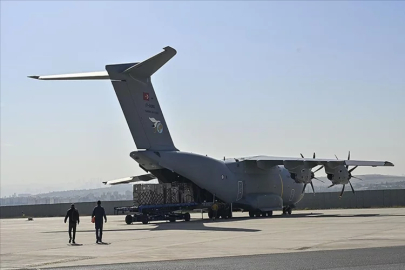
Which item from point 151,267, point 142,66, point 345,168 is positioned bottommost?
point 151,267

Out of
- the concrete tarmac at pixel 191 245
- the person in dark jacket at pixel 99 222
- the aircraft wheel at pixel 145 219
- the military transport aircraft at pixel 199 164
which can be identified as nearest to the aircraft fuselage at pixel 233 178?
the military transport aircraft at pixel 199 164

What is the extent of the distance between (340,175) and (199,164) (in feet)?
30.6

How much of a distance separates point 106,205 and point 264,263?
55548 millimetres

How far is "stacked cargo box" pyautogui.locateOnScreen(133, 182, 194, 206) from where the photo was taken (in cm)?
3800

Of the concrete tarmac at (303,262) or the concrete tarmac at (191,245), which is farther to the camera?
the concrete tarmac at (191,245)

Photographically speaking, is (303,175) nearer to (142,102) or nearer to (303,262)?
(142,102)

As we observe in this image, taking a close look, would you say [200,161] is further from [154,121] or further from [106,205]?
[106,205]

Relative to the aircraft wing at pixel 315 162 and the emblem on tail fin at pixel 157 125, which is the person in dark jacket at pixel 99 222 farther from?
the aircraft wing at pixel 315 162

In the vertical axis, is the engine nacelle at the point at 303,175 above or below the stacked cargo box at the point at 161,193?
above

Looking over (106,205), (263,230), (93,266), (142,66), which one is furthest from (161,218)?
(106,205)

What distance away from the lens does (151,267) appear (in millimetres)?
15766

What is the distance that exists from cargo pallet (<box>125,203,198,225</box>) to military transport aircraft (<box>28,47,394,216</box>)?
1.85 metres

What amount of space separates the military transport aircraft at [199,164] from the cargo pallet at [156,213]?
185 centimetres

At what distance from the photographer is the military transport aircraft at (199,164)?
3547cm
